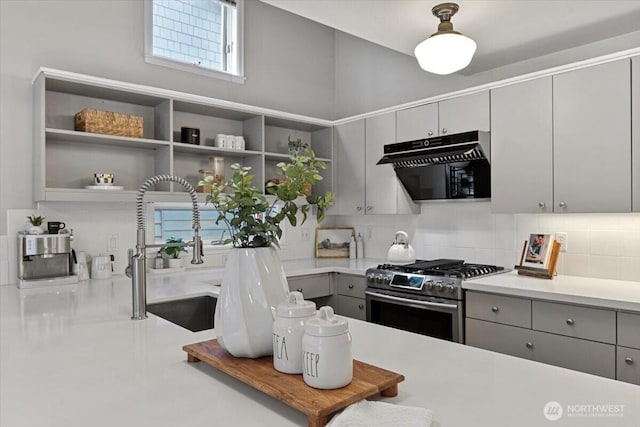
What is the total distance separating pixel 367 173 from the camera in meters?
3.75

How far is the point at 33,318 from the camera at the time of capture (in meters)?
1.86

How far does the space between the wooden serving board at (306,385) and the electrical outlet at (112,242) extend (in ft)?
7.15

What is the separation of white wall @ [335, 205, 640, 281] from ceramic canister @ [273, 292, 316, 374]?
2.45 meters

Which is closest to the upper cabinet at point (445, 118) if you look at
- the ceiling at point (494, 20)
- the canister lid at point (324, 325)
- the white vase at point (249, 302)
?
the ceiling at point (494, 20)

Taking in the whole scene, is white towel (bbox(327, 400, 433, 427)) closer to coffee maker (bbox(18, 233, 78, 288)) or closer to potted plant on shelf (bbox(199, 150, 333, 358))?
potted plant on shelf (bbox(199, 150, 333, 358))

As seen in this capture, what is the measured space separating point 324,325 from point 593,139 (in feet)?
7.48

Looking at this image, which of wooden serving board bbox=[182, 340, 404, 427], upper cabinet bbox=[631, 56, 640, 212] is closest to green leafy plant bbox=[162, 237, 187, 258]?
wooden serving board bbox=[182, 340, 404, 427]

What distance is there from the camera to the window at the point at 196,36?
132 inches

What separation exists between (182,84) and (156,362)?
8.86 feet

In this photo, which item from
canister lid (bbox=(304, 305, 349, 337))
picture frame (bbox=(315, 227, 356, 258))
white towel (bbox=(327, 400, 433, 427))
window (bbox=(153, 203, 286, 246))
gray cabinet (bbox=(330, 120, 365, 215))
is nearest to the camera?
white towel (bbox=(327, 400, 433, 427))

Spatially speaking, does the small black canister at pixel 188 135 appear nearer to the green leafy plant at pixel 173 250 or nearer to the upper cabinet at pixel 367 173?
the green leafy plant at pixel 173 250

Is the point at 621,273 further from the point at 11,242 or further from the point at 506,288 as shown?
the point at 11,242

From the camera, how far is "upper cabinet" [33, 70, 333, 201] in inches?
105

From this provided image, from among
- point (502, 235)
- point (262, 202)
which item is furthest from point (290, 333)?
point (502, 235)
